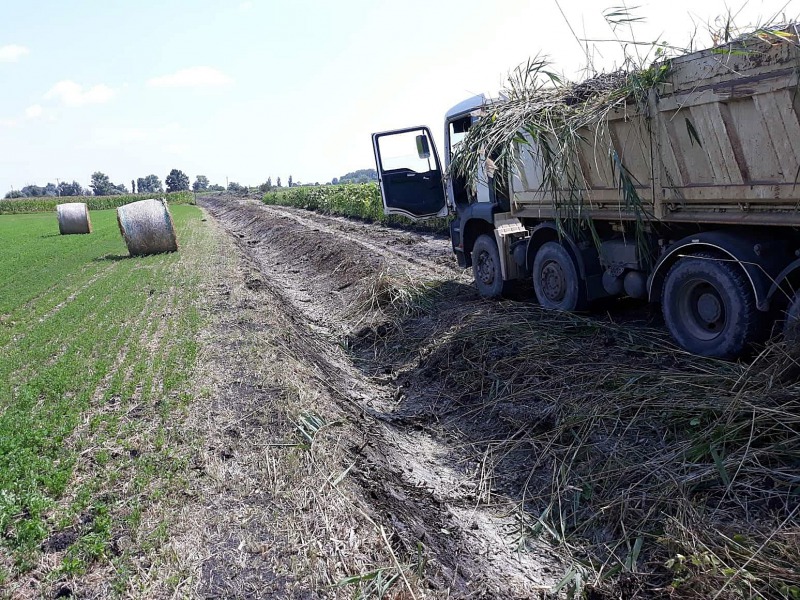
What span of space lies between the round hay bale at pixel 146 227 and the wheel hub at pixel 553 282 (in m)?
14.2

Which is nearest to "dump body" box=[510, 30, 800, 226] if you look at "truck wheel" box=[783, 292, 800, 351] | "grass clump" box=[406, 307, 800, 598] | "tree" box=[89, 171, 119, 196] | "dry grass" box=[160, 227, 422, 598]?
"truck wheel" box=[783, 292, 800, 351]

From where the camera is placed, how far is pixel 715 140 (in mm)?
5047

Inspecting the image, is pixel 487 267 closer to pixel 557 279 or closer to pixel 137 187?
pixel 557 279

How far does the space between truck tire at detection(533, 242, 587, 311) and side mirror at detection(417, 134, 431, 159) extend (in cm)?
268

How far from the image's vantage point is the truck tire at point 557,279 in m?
7.48

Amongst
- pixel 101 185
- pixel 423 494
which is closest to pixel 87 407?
pixel 423 494

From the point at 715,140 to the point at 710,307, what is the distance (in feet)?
4.96

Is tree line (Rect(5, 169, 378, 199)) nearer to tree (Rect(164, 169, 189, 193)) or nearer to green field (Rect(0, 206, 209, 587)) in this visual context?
tree (Rect(164, 169, 189, 193))

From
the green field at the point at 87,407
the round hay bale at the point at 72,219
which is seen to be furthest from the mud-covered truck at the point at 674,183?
A: the round hay bale at the point at 72,219

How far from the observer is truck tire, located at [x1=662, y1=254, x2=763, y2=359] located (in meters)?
5.08

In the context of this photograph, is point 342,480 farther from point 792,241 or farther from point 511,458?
point 792,241

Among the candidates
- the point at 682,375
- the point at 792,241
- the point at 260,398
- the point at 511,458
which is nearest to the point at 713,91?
the point at 792,241

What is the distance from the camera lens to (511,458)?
4.95 m

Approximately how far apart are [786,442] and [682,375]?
1420mm
